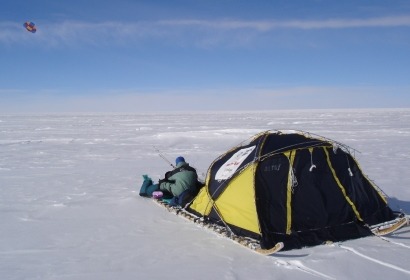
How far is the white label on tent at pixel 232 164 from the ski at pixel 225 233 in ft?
2.19

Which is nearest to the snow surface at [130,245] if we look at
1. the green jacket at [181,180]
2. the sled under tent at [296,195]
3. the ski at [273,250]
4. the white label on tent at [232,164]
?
the ski at [273,250]

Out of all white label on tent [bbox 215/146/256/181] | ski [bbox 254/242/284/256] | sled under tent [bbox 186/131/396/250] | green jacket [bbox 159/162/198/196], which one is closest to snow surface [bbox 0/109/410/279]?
ski [bbox 254/242/284/256]

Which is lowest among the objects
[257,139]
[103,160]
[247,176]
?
[103,160]

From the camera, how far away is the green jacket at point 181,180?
6570mm

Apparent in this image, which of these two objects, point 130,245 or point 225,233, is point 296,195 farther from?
point 130,245

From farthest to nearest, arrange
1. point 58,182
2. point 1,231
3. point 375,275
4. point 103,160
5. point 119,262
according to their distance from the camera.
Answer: point 103,160
point 58,182
point 1,231
point 119,262
point 375,275

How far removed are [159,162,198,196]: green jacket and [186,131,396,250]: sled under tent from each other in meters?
1.05

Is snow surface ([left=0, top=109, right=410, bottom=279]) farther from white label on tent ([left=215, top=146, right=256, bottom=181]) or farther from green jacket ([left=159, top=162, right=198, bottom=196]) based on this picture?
white label on tent ([left=215, top=146, right=256, bottom=181])

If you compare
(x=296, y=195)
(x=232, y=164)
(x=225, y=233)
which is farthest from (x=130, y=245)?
(x=296, y=195)

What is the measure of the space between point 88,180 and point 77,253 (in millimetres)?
4765

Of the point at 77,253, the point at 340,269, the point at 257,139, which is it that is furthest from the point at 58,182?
the point at 340,269

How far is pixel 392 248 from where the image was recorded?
15.3 feet

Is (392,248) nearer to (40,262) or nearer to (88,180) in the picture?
(40,262)

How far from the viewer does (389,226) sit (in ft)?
16.8
